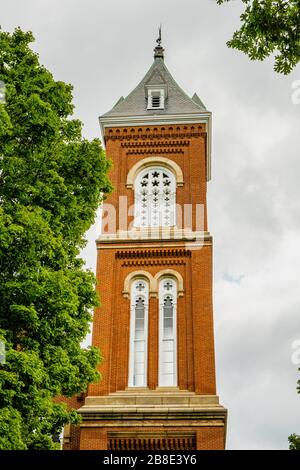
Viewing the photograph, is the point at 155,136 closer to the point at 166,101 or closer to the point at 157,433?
the point at 166,101

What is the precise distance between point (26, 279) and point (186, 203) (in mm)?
12760

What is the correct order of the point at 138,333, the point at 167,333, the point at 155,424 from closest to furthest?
the point at 155,424 → the point at 167,333 → the point at 138,333

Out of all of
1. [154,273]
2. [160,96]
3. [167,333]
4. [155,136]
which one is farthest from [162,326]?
[160,96]

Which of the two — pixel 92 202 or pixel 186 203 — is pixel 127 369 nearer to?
pixel 186 203

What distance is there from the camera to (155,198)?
23.5m

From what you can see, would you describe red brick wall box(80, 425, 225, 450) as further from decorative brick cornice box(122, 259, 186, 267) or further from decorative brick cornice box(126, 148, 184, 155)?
decorative brick cornice box(126, 148, 184, 155)

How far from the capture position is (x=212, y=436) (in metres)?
17.7

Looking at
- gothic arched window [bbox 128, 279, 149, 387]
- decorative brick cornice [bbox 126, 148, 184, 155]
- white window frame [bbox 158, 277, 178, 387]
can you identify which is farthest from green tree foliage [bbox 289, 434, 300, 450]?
decorative brick cornice [bbox 126, 148, 184, 155]

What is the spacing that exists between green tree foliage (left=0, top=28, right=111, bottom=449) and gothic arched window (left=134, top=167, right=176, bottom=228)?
9.06 meters

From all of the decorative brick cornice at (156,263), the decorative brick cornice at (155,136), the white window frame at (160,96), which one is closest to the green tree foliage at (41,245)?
the decorative brick cornice at (156,263)

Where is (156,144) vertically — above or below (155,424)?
above

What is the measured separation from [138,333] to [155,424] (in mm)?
3340

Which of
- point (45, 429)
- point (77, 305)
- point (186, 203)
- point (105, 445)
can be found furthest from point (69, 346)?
point (186, 203)

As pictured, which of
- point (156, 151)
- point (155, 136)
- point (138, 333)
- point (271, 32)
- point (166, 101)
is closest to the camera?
point (271, 32)
